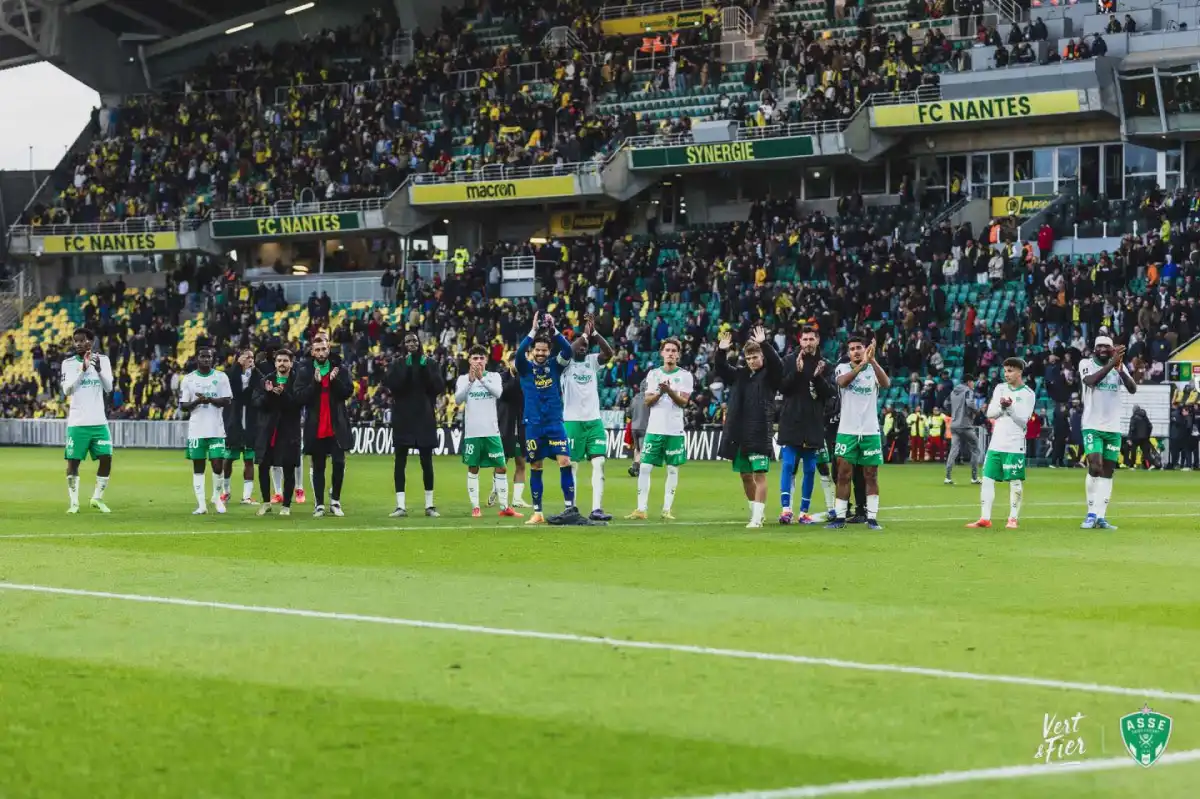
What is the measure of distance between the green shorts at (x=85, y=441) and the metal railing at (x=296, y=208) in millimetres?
44140

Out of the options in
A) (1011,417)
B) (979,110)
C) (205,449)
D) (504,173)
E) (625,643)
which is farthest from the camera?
(504,173)

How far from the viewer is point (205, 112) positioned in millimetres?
74562

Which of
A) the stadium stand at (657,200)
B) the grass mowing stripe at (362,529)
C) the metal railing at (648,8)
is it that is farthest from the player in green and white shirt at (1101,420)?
the metal railing at (648,8)

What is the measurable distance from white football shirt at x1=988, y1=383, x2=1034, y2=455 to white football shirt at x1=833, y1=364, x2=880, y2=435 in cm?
149

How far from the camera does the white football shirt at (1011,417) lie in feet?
69.8

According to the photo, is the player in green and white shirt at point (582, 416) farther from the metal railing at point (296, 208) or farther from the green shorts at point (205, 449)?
the metal railing at point (296, 208)

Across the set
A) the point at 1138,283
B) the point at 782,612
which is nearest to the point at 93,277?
the point at 1138,283

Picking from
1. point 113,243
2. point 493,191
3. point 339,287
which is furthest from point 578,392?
point 113,243

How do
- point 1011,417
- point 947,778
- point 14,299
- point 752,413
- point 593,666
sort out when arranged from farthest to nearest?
point 14,299
point 1011,417
point 752,413
point 593,666
point 947,778

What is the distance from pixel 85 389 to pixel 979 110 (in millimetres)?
37624

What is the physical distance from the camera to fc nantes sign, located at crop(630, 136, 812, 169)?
58.4 metres

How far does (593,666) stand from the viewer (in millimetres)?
9672

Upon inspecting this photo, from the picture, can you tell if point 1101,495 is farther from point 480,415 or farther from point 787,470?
point 480,415

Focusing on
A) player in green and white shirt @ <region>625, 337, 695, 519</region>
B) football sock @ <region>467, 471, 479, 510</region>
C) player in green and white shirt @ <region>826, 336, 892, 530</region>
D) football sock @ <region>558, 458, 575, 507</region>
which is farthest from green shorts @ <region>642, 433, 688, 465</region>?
player in green and white shirt @ <region>826, 336, 892, 530</region>
